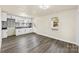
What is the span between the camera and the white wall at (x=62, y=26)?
5.13ft

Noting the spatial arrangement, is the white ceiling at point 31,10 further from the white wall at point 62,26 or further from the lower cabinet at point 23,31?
the lower cabinet at point 23,31

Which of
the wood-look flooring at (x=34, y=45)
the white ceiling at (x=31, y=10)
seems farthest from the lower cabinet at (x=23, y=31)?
the white ceiling at (x=31, y=10)

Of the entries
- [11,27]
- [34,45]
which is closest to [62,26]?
[34,45]

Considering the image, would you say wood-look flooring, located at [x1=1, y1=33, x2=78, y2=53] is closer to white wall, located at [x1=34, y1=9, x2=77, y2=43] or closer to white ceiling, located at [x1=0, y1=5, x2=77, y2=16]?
white wall, located at [x1=34, y1=9, x2=77, y2=43]

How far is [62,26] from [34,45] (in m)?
0.64

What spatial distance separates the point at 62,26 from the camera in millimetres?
1649

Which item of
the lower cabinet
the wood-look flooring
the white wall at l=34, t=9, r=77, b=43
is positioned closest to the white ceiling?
the white wall at l=34, t=9, r=77, b=43

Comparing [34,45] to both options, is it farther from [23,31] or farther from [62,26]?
[62,26]
